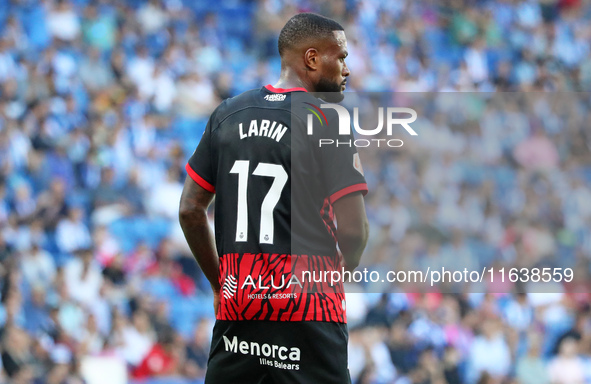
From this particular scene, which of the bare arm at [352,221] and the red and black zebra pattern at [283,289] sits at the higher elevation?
the bare arm at [352,221]

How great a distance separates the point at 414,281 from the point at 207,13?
21.5 ft

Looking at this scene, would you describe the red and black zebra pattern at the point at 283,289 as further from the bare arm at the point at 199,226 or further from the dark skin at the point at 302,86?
the bare arm at the point at 199,226

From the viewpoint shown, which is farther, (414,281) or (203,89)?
(203,89)

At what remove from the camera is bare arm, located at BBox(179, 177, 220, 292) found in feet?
10.8

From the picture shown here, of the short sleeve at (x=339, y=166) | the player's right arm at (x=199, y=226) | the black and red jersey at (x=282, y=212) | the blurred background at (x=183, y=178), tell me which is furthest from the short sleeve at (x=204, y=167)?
the blurred background at (x=183, y=178)

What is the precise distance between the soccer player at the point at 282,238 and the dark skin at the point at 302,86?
0.02 metres

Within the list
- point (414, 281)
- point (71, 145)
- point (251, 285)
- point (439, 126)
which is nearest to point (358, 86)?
point (439, 126)

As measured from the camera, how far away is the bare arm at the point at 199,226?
10.8 feet

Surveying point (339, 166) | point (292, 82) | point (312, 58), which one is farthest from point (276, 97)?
point (339, 166)

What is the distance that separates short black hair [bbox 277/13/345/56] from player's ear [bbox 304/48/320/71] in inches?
2.2

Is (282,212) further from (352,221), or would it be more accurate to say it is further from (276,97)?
(276,97)

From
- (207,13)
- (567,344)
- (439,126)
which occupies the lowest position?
(567,344)

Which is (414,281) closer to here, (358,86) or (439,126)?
(439,126)

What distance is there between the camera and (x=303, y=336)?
3000mm
